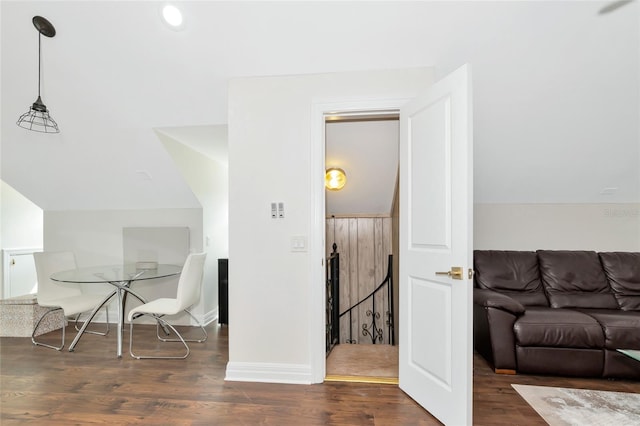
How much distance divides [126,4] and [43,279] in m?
2.85

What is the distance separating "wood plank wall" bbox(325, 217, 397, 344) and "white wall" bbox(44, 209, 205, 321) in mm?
1673

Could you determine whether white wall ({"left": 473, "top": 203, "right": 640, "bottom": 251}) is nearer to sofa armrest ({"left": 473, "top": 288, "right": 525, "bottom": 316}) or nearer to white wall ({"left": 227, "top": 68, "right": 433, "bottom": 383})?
sofa armrest ({"left": 473, "top": 288, "right": 525, "bottom": 316})

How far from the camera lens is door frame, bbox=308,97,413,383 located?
8.64 feet

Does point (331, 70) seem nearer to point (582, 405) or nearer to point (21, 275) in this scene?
point (582, 405)

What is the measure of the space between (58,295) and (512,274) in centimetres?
468

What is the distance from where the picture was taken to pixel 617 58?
8.58 ft

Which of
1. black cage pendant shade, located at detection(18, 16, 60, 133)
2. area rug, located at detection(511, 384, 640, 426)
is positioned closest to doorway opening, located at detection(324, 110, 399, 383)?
area rug, located at detection(511, 384, 640, 426)

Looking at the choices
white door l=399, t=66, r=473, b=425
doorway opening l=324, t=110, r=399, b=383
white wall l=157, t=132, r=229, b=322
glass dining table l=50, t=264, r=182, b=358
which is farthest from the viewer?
white wall l=157, t=132, r=229, b=322

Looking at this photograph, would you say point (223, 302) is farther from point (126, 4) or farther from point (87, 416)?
point (126, 4)

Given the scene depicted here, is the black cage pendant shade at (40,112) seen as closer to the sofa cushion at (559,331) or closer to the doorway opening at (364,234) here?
the doorway opening at (364,234)

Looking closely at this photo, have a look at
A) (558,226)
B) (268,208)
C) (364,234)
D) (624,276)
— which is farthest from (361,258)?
(624,276)

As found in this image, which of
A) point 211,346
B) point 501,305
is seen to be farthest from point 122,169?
point 501,305

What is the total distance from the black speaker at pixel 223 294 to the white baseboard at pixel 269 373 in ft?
4.67

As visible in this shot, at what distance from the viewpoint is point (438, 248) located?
2195mm
